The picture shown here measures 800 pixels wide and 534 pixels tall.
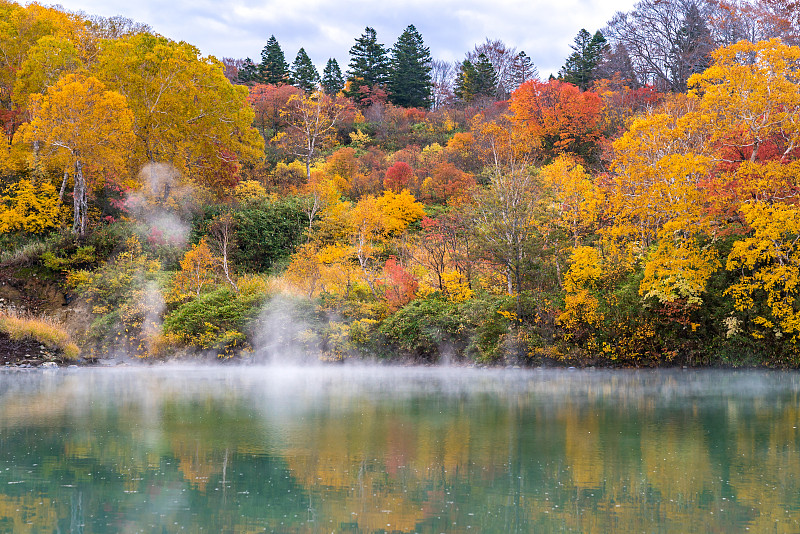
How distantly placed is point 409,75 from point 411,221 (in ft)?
103

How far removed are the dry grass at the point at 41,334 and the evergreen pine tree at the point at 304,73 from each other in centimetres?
4348

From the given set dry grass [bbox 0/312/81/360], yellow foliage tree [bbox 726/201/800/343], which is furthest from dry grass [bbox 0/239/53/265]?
yellow foliage tree [bbox 726/201/800/343]

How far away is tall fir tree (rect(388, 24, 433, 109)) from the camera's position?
213 ft

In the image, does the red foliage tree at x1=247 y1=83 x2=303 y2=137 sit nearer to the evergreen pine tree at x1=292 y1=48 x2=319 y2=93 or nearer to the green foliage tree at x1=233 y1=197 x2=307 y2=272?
the evergreen pine tree at x1=292 y1=48 x2=319 y2=93

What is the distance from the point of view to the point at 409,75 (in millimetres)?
65375

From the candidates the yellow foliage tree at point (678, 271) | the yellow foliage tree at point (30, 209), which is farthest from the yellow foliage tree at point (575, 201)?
the yellow foliage tree at point (30, 209)

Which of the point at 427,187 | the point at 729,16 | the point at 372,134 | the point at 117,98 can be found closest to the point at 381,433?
the point at 117,98

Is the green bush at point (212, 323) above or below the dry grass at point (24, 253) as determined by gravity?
below

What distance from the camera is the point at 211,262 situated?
1106 inches

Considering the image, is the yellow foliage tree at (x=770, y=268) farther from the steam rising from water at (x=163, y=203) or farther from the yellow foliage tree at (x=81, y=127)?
the yellow foliage tree at (x=81, y=127)

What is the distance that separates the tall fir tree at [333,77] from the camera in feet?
228

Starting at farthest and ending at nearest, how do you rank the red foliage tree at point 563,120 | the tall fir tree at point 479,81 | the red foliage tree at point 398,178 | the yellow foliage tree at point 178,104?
1. the tall fir tree at point 479,81
2. the red foliage tree at point 563,120
3. the red foliage tree at point 398,178
4. the yellow foliage tree at point 178,104

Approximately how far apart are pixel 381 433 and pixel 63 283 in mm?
Result: 21491

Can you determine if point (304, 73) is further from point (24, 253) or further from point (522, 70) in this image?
point (24, 253)
